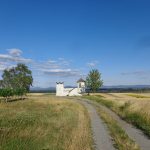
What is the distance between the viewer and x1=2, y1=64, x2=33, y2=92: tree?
463 feet

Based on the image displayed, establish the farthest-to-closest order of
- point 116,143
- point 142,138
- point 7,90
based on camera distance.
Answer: point 7,90
point 142,138
point 116,143

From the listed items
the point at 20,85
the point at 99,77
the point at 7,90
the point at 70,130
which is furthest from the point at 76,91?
the point at 70,130

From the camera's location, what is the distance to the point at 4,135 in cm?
1797

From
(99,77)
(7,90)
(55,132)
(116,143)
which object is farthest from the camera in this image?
(99,77)

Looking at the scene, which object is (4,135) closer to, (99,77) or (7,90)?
(7,90)

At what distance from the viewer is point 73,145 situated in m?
14.8

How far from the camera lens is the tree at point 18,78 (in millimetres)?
141250

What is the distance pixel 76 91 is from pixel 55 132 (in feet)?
396

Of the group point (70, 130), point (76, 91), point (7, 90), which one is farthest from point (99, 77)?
point (70, 130)

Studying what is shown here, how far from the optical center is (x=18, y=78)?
463 ft

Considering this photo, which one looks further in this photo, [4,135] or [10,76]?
[10,76]

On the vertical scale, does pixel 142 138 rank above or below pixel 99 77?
below

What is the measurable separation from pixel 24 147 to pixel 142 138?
6435 mm

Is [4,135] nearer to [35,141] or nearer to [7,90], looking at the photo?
[35,141]
